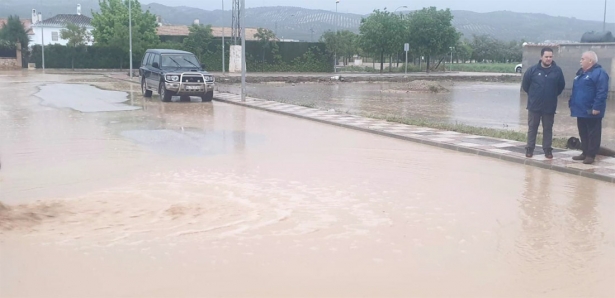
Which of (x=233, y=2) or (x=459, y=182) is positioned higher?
(x=233, y=2)

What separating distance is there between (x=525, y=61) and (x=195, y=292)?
31.9m

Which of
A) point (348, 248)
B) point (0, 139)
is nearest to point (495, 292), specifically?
point (348, 248)

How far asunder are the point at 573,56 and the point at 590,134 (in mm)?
22576

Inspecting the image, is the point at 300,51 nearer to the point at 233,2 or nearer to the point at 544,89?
the point at 233,2

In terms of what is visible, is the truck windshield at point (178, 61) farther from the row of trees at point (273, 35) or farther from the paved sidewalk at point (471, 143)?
the row of trees at point (273, 35)

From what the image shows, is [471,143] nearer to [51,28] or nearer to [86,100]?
[86,100]

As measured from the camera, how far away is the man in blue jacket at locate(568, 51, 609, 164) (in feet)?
32.3

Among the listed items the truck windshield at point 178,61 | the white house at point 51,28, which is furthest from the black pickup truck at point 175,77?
the white house at point 51,28

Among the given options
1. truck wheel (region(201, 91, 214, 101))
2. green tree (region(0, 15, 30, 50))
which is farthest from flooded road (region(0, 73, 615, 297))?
green tree (region(0, 15, 30, 50))

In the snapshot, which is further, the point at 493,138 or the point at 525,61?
the point at 525,61

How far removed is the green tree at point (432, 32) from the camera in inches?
2414

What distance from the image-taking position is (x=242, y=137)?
43.3 ft

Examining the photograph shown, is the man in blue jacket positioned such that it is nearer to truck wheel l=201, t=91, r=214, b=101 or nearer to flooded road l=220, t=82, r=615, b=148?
flooded road l=220, t=82, r=615, b=148

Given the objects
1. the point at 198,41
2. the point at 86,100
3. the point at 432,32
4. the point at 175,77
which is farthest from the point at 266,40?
the point at 175,77
